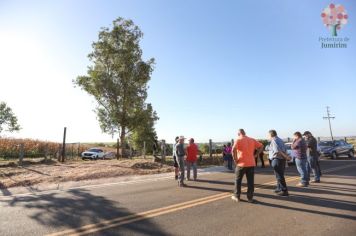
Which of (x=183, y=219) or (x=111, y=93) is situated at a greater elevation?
(x=111, y=93)

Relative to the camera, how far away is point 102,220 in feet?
19.2

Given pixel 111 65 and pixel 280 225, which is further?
pixel 111 65

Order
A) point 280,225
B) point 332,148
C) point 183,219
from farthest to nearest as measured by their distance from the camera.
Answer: point 332,148 → point 183,219 → point 280,225

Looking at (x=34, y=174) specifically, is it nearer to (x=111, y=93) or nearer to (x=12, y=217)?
(x=12, y=217)

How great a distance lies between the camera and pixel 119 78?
1113 inches

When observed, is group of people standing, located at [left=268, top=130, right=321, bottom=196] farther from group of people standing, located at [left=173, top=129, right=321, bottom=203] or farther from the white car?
the white car

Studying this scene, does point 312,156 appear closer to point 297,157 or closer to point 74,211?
point 297,157

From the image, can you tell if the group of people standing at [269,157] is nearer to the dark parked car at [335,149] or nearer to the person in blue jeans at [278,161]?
the person in blue jeans at [278,161]

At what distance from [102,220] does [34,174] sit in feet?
32.1

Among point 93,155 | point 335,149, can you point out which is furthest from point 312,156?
point 93,155

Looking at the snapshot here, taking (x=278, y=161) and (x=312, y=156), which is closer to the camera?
(x=278, y=161)

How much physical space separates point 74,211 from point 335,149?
25.9 metres

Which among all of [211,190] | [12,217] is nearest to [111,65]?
[211,190]

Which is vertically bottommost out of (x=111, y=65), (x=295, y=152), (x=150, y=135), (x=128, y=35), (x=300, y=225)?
(x=300, y=225)
